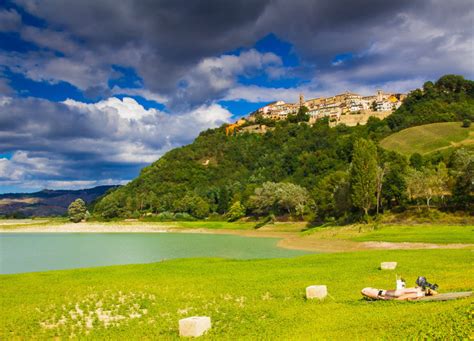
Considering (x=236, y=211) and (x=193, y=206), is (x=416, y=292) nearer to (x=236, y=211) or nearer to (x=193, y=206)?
(x=236, y=211)

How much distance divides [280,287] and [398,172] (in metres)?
61.1

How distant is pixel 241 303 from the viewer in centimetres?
1805

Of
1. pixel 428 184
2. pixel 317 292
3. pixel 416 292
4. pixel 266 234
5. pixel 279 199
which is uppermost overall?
pixel 428 184

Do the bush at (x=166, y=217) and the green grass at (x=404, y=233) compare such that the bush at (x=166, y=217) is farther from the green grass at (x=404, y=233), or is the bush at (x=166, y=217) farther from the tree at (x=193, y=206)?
the green grass at (x=404, y=233)

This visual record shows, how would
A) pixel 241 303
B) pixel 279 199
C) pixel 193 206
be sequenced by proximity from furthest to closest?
pixel 193 206, pixel 279 199, pixel 241 303

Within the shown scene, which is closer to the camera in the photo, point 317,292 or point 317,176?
point 317,292

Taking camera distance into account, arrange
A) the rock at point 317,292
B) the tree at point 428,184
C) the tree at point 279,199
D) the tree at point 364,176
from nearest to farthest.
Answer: the rock at point 317,292 < the tree at point 364,176 < the tree at point 428,184 < the tree at point 279,199

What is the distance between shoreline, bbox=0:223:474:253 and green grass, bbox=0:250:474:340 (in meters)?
14.8

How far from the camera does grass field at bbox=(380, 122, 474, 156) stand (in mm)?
123000

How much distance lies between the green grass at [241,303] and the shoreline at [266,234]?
1480 centimetres

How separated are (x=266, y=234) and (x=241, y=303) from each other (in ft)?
211

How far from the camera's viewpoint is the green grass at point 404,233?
143ft

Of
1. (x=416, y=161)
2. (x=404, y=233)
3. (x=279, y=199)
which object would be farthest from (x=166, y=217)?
(x=404, y=233)

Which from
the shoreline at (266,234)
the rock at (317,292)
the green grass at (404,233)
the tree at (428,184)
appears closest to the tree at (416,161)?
the tree at (428,184)
